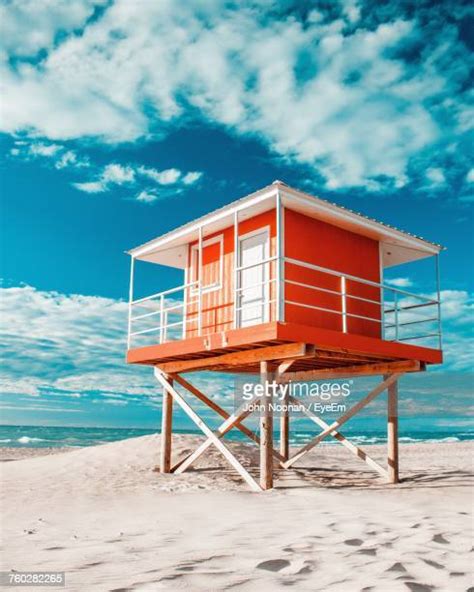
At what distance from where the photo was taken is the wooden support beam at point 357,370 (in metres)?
13.6

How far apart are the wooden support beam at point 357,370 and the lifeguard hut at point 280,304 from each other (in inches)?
1.1

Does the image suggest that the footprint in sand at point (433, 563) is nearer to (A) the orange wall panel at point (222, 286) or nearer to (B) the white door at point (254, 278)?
(A) the orange wall panel at point (222, 286)

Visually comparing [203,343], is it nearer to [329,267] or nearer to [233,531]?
[329,267]

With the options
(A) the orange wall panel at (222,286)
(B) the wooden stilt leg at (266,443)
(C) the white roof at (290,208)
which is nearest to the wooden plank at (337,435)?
(B) the wooden stilt leg at (266,443)

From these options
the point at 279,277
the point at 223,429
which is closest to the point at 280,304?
the point at 279,277

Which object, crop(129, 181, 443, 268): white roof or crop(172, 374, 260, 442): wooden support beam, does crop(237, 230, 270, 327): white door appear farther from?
crop(172, 374, 260, 442): wooden support beam

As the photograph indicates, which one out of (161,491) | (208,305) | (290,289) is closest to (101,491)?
(161,491)

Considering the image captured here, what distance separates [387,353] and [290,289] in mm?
2569

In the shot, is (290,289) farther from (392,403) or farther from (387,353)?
(392,403)

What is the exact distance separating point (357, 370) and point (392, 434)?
1752 millimetres

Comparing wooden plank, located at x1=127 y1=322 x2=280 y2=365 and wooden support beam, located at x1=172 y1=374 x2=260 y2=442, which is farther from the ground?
wooden plank, located at x1=127 y1=322 x2=280 y2=365

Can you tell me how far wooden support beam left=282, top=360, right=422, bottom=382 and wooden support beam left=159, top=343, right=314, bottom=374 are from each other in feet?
9.64

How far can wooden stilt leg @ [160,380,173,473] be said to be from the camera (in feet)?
48.3

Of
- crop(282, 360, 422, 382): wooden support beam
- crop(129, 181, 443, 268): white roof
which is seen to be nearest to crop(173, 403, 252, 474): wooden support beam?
crop(282, 360, 422, 382): wooden support beam
